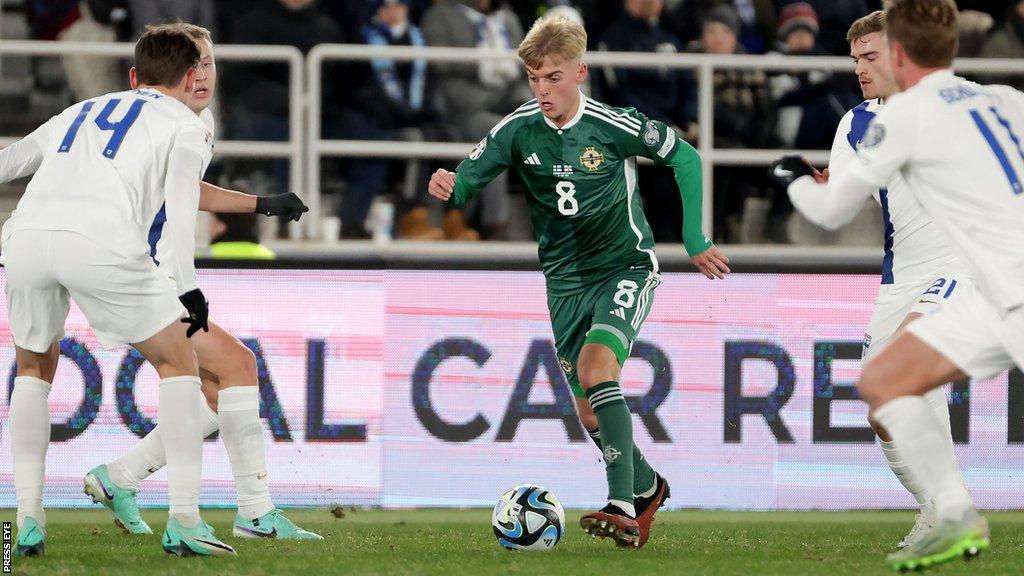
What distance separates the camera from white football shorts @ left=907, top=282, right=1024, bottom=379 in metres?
4.86

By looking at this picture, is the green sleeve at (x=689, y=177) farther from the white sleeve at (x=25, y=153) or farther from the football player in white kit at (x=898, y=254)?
the white sleeve at (x=25, y=153)

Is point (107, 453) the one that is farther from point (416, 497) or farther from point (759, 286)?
point (759, 286)

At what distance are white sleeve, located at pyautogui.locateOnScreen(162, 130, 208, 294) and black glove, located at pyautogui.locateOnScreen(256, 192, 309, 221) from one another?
2.23ft

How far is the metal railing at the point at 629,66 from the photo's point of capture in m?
9.70

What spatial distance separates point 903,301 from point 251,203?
9.06 ft

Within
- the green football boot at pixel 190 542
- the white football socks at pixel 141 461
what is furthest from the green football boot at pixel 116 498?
the green football boot at pixel 190 542

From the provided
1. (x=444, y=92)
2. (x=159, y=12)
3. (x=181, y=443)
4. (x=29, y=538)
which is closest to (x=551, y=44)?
(x=181, y=443)

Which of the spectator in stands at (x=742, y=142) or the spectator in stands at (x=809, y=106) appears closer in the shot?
the spectator in stands at (x=742, y=142)

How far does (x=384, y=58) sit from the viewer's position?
9836 millimetres

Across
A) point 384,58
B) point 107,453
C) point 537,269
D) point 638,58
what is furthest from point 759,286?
point 107,453

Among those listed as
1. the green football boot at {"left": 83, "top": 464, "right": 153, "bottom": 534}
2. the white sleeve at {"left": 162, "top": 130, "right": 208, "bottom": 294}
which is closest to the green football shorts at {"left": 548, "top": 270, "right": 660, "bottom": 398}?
the white sleeve at {"left": 162, "top": 130, "right": 208, "bottom": 294}

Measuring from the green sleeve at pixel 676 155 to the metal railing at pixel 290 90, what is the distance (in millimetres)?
3408

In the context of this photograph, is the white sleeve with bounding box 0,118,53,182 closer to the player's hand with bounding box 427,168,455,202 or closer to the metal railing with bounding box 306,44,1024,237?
the player's hand with bounding box 427,168,455,202

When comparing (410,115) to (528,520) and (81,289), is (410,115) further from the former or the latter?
(81,289)
